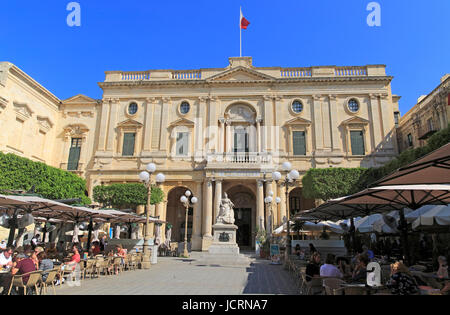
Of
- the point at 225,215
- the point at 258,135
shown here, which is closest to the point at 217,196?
the point at 258,135

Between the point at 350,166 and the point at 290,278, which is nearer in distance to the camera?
the point at 290,278

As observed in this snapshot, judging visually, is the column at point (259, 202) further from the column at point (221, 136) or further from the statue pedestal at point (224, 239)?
the statue pedestal at point (224, 239)

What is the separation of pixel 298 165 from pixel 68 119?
23438mm

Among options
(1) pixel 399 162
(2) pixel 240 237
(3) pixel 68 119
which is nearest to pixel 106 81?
(3) pixel 68 119

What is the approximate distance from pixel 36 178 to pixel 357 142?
86.7ft

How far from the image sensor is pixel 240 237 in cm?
2919

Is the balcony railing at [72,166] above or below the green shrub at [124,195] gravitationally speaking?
above

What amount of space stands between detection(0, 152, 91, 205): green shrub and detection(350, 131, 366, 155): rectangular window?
23.9m

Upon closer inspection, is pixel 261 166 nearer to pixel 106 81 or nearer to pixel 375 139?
pixel 375 139

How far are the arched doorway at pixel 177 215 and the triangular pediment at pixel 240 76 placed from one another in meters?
11.4

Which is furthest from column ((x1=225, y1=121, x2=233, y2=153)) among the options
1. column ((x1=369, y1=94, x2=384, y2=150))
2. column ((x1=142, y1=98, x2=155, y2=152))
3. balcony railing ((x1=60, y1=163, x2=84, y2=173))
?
balcony railing ((x1=60, y1=163, x2=84, y2=173))

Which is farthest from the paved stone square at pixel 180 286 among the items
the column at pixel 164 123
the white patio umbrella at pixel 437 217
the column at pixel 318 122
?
the column at pixel 318 122

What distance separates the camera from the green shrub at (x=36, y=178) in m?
19.3

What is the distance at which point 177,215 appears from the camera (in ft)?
100
